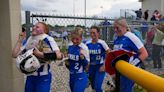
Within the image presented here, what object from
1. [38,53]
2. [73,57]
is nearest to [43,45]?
[38,53]

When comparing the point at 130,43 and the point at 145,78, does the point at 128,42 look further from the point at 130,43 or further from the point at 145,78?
the point at 145,78

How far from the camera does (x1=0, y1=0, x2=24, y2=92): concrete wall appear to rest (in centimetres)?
485

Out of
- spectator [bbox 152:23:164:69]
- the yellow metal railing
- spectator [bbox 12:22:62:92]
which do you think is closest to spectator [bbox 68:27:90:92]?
spectator [bbox 12:22:62:92]

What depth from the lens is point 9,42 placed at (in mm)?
4902

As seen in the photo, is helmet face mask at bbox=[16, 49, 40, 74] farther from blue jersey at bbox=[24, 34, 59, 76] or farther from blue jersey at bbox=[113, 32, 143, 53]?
blue jersey at bbox=[113, 32, 143, 53]

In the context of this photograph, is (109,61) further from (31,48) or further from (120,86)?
(31,48)

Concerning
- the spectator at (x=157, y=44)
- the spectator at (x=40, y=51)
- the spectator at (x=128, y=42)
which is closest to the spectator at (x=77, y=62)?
the spectator at (x=128, y=42)

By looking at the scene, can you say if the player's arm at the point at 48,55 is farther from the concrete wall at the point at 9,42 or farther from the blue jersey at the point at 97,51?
the blue jersey at the point at 97,51

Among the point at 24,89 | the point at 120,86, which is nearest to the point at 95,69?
the point at 24,89

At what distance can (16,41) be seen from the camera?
16.2 ft

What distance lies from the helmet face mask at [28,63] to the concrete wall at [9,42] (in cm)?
66

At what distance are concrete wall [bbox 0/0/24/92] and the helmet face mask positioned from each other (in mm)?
663

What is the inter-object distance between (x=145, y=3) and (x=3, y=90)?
105 feet

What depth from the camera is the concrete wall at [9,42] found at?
4848mm
